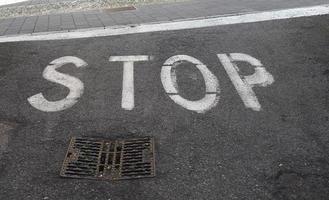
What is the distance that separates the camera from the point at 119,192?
4.98 metres

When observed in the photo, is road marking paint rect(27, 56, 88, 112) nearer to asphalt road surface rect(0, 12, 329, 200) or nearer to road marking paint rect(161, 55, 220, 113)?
Answer: asphalt road surface rect(0, 12, 329, 200)

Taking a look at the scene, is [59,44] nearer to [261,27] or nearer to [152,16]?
[152,16]

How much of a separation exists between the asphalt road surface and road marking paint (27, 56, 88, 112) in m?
0.03

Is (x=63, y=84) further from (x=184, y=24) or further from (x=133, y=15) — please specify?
(x=133, y=15)

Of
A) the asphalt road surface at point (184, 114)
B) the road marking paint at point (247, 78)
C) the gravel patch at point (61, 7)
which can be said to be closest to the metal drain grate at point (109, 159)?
the asphalt road surface at point (184, 114)

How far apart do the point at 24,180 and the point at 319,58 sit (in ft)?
18.1

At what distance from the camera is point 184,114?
6.51m

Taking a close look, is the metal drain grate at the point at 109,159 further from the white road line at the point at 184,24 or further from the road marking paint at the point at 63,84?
the white road line at the point at 184,24

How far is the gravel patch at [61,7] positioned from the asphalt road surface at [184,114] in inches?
125

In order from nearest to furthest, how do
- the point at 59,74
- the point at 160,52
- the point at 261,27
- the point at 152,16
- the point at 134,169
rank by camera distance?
the point at 134,169 → the point at 59,74 → the point at 160,52 → the point at 261,27 → the point at 152,16

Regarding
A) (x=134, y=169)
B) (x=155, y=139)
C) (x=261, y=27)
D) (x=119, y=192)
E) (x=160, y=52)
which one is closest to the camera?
(x=119, y=192)

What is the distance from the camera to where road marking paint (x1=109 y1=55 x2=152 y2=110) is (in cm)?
684

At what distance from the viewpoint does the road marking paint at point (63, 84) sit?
6797mm

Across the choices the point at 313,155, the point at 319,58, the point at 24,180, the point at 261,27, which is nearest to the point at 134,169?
the point at 24,180
